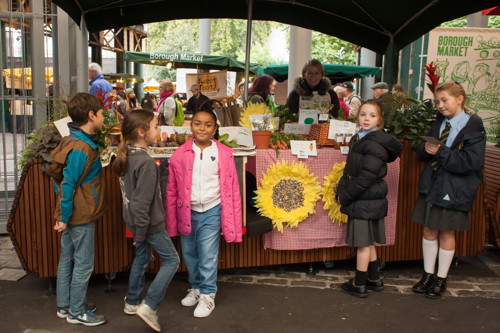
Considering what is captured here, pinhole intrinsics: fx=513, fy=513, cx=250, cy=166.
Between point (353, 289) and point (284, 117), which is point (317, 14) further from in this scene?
point (353, 289)

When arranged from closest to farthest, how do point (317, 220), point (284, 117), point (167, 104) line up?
point (317, 220)
point (284, 117)
point (167, 104)

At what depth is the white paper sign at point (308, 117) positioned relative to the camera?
486 cm

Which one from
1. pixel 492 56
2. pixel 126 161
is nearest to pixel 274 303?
pixel 126 161

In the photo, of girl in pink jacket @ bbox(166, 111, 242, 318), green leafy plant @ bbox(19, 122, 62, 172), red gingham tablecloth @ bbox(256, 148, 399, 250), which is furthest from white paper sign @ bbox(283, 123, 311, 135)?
green leafy plant @ bbox(19, 122, 62, 172)

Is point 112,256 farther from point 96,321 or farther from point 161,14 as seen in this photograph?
point 161,14

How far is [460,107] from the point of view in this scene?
13.1ft

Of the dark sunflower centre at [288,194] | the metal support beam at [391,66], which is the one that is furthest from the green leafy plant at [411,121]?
the metal support beam at [391,66]

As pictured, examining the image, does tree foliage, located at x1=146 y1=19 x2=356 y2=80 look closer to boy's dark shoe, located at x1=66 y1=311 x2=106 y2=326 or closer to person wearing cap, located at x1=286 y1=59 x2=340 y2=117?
person wearing cap, located at x1=286 y1=59 x2=340 y2=117

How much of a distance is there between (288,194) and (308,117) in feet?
2.98

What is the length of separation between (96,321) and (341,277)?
2.15 m

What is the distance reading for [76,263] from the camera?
351cm

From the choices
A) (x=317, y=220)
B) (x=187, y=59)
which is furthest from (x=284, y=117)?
(x=187, y=59)

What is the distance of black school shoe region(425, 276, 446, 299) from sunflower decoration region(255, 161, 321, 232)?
1.14 metres

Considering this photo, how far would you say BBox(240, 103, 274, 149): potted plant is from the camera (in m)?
4.38
